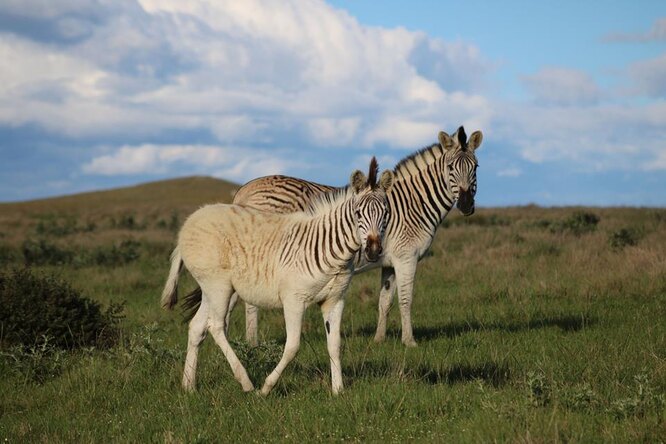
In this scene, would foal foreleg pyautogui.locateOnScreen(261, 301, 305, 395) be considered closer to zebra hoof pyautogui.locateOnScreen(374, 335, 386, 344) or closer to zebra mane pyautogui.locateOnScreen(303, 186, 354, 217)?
zebra mane pyautogui.locateOnScreen(303, 186, 354, 217)

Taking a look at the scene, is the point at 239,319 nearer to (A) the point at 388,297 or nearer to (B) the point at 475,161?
(A) the point at 388,297

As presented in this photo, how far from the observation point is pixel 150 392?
845cm

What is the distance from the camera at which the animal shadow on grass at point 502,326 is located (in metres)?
11.4

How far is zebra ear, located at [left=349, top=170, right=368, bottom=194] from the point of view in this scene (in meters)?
7.48

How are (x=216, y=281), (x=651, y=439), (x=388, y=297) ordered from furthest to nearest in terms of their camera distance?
1. (x=388, y=297)
2. (x=216, y=281)
3. (x=651, y=439)

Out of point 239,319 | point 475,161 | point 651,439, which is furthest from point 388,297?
point 651,439

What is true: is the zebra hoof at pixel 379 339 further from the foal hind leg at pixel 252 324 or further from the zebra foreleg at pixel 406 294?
the foal hind leg at pixel 252 324

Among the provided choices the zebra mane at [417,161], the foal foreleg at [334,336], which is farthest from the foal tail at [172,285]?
the zebra mane at [417,161]

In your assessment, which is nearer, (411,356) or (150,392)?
(150,392)

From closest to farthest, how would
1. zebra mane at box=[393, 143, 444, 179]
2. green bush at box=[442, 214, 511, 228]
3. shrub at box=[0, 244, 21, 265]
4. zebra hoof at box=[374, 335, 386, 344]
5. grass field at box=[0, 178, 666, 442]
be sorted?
grass field at box=[0, 178, 666, 442]
zebra hoof at box=[374, 335, 386, 344]
zebra mane at box=[393, 143, 444, 179]
shrub at box=[0, 244, 21, 265]
green bush at box=[442, 214, 511, 228]

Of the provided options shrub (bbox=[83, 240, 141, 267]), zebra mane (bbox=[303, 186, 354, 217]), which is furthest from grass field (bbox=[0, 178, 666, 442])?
shrub (bbox=[83, 240, 141, 267])

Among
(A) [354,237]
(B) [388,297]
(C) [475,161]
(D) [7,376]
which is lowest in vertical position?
(D) [7,376]

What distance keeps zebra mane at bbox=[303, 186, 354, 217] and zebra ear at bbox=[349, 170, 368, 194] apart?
0.18 m

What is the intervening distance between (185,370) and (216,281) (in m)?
1.21
